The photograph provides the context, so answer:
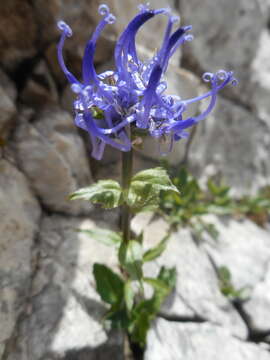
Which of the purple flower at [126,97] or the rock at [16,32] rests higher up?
the rock at [16,32]

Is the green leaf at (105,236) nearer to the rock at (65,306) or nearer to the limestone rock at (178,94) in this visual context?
the rock at (65,306)

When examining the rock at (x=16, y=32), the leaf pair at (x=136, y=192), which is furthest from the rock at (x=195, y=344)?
the rock at (x=16, y=32)

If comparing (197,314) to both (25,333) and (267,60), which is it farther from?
(267,60)

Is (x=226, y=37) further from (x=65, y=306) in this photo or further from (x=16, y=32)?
(x=65, y=306)

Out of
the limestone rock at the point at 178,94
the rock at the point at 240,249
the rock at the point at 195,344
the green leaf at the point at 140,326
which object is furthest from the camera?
the limestone rock at the point at 178,94

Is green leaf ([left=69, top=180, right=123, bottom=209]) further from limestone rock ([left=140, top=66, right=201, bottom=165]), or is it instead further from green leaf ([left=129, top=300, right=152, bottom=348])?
limestone rock ([left=140, top=66, right=201, bottom=165])

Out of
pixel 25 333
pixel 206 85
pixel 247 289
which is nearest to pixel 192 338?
pixel 247 289
